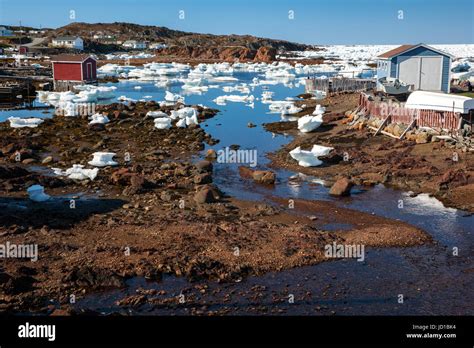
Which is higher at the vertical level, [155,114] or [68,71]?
[68,71]

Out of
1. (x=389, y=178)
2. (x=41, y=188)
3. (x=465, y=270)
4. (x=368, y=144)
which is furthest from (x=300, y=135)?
(x=465, y=270)

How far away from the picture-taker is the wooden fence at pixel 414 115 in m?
23.2

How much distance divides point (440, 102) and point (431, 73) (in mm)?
9359

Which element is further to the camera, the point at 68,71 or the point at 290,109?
the point at 68,71

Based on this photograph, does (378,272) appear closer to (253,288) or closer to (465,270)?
(465,270)

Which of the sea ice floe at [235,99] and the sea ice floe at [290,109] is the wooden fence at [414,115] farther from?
the sea ice floe at [235,99]

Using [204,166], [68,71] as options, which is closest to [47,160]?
[204,166]

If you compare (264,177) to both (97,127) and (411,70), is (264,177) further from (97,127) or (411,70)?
(411,70)

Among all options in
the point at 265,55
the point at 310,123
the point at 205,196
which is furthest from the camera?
the point at 265,55

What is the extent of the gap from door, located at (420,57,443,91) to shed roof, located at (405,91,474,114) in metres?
7.74

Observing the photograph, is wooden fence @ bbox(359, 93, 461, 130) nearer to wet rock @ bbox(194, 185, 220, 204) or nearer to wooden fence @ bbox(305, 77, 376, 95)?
wet rock @ bbox(194, 185, 220, 204)

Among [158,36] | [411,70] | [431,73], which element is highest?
[158,36]

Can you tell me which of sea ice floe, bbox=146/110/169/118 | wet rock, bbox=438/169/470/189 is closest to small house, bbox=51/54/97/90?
sea ice floe, bbox=146/110/169/118

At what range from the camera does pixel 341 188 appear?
18.4m
